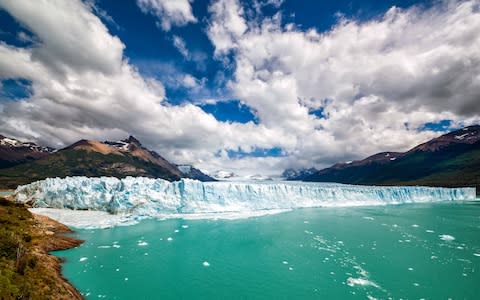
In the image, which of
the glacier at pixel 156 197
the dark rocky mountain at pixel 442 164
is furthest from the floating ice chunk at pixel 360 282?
the dark rocky mountain at pixel 442 164

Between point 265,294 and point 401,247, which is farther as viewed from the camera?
point 401,247

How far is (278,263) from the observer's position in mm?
12703

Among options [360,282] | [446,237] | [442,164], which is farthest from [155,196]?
[442,164]

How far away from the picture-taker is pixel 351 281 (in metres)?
10.3

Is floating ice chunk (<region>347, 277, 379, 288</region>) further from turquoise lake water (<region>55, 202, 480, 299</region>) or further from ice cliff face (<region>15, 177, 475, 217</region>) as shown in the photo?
ice cliff face (<region>15, 177, 475, 217</region>)

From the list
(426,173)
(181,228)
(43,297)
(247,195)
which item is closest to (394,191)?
(247,195)

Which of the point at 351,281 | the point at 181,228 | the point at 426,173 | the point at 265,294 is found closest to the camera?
the point at 265,294

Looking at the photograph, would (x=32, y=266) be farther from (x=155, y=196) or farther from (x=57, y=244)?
(x=155, y=196)

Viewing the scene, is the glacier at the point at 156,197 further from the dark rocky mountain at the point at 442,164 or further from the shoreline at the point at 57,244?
the dark rocky mountain at the point at 442,164

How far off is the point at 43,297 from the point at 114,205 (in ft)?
78.1

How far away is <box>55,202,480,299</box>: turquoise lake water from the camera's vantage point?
31.4ft

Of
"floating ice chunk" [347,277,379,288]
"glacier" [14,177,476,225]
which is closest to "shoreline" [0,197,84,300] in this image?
"floating ice chunk" [347,277,379,288]

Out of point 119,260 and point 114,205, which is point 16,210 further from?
point 114,205

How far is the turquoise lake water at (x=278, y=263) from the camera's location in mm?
9570
